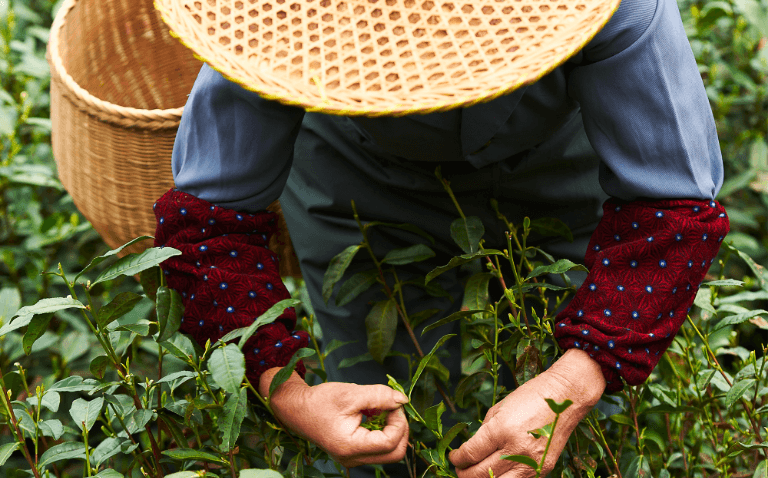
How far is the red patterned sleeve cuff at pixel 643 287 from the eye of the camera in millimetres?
718

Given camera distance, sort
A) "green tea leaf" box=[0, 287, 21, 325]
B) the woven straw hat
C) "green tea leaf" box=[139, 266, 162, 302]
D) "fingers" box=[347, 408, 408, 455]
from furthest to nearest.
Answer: "green tea leaf" box=[0, 287, 21, 325]
"green tea leaf" box=[139, 266, 162, 302]
"fingers" box=[347, 408, 408, 455]
the woven straw hat

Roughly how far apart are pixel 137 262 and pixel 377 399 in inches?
11.3

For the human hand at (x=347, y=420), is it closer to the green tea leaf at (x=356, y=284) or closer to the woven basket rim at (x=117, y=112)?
the green tea leaf at (x=356, y=284)

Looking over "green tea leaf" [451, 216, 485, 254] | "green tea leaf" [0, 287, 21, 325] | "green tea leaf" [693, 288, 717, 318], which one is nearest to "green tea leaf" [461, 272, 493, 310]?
"green tea leaf" [451, 216, 485, 254]

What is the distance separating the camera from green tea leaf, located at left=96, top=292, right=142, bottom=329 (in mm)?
704

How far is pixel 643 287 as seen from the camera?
28.7 inches

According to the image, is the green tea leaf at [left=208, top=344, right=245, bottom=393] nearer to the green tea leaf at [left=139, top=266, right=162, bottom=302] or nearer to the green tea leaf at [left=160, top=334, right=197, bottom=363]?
the green tea leaf at [left=160, top=334, right=197, bottom=363]

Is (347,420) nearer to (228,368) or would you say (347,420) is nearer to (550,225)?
(228,368)

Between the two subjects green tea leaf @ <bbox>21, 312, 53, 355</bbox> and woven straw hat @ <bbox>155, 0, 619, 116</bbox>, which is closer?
woven straw hat @ <bbox>155, 0, 619, 116</bbox>

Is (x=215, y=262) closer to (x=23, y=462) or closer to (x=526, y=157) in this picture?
(x=526, y=157)

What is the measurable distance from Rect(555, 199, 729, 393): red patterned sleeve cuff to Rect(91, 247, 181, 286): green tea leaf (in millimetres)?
424

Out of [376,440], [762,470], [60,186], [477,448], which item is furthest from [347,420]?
[60,186]

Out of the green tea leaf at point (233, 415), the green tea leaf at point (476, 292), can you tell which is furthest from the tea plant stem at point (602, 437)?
the green tea leaf at point (233, 415)

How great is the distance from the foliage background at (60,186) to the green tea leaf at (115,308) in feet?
1.39
